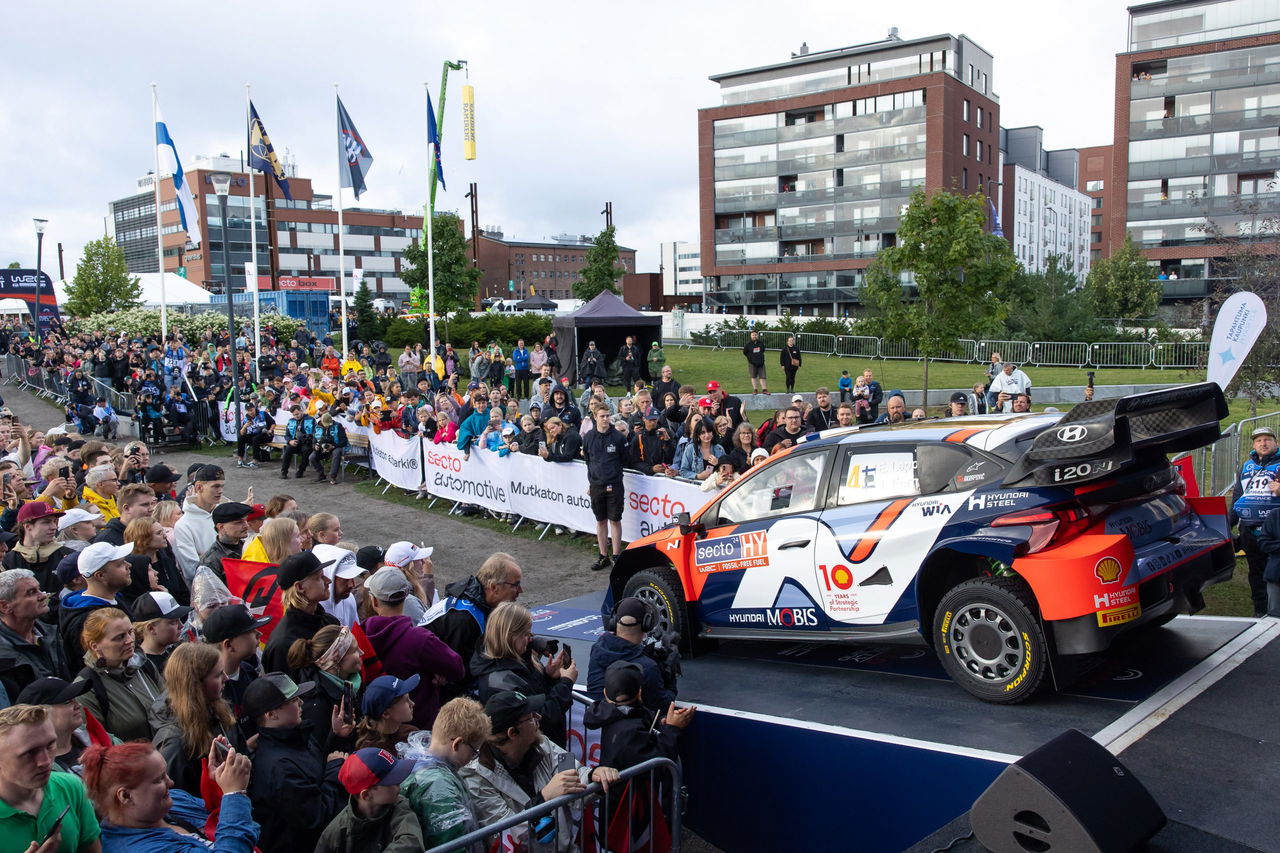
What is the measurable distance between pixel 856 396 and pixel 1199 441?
9.33m

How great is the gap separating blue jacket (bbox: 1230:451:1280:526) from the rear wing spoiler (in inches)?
106

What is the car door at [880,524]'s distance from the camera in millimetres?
6246

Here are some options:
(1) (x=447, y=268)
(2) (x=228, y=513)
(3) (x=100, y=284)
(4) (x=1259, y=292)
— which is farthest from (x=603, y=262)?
(2) (x=228, y=513)

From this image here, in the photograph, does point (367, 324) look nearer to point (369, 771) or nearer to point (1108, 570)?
point (1108, 570)

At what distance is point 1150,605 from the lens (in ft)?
18.9

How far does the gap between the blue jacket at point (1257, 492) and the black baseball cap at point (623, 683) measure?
6.27 meters

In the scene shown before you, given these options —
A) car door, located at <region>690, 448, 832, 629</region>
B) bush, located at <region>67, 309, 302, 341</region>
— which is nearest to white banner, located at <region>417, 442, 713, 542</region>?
car door, located at <region>690, 448, 832, 629</region>

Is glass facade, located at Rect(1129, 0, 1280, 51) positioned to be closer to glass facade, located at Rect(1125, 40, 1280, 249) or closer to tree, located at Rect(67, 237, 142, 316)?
glass facade, located at Rect(1125, 40, 1280, 249)

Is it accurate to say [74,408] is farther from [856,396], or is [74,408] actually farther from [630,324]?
[856,396]

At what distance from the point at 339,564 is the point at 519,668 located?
5.07ft

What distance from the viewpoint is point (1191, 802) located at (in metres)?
4.34

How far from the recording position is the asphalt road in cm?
1216

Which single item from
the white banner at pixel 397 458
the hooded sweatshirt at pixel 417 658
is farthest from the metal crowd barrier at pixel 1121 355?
the hooded sweatshirt at pixel 417 658

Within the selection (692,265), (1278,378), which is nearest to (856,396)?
(1278,378)
